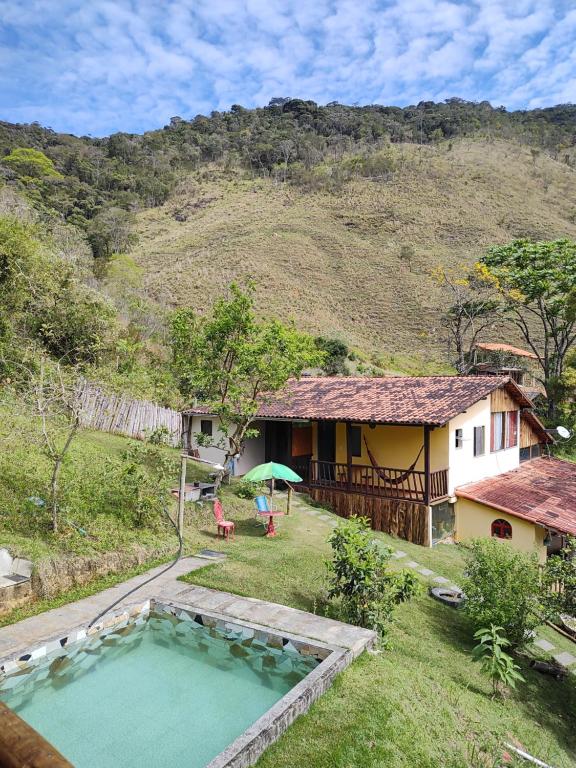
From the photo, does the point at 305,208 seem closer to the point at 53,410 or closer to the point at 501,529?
the point at 501,529

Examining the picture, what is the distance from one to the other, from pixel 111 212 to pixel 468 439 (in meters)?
46.3

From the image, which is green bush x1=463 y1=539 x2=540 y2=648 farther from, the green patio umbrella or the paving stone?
the green patio umbrella

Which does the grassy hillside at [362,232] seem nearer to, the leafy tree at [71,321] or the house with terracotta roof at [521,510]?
the leafy tree at [71,321]

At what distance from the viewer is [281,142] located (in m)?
79.5

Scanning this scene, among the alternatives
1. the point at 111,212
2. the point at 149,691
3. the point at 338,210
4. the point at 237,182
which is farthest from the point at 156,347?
the point at 237,182

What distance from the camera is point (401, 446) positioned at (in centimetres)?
1530

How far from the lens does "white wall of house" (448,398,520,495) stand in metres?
14.9

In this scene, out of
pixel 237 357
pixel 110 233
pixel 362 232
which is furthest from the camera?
pixel 362 232

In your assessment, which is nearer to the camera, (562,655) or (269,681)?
(269,681)

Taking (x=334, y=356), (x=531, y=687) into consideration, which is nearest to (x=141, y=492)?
(x=531, y=687)

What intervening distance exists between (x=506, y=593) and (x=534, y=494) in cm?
847

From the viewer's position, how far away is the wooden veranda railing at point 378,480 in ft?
46.7

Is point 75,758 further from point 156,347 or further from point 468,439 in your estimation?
point 156,347

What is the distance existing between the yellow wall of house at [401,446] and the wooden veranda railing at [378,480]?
1.18ft
